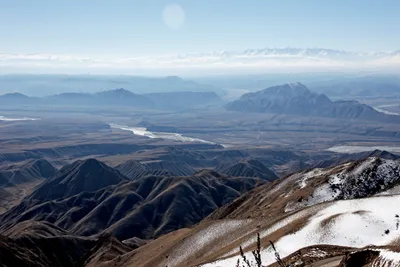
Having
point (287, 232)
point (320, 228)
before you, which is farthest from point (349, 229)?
point (287, 232)

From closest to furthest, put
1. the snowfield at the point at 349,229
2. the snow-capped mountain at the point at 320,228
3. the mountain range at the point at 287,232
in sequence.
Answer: the snow-capped mountain at the point at 320,228 < the mountain range at the point at 287,232 < the snowfield at the point at 349,229

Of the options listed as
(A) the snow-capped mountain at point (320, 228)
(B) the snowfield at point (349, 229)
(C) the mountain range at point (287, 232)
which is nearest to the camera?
(A) the snow-capped mountain at point (320, 228)

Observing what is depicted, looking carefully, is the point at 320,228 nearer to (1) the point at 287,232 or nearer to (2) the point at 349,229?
(2) the point at 349,229

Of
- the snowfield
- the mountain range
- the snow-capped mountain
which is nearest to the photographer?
the snow-capped mountain

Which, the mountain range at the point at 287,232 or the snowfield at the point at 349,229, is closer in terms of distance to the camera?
the mountain range at the point at 287,232

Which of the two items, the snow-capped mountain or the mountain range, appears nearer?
the snow-capped mountain

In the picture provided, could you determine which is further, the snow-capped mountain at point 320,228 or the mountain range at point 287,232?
the mountain range at point 287,232

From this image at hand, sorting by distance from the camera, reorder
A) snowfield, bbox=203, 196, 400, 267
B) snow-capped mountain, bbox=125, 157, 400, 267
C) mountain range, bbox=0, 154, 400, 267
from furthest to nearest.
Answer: snowfield, bbox=203, 196, 400, 267, mountain range, bbox=0, 154, 400, 267, snow-capped mountain, bbox=125, 157, 400, 267

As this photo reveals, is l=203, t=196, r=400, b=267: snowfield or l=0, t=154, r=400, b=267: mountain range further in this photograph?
l=203, t=196, r=400, b=267: snowfield
